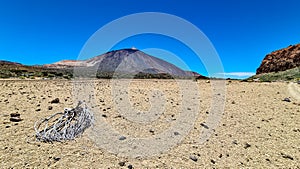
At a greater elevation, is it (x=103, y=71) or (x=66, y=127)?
(x=103, y=71)

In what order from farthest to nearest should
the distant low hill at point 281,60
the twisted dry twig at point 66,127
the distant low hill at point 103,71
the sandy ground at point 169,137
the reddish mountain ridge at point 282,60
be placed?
the reddish mountain ridge at point 282,60 < the distant low hill at point 281,60 < the distant low hill at point 103,71 < the twisted dry twig at point 66,127 < the sandy ground at point 169,137

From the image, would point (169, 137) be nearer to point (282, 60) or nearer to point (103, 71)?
point (282, 60)

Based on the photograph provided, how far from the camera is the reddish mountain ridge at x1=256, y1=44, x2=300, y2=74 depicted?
160ft

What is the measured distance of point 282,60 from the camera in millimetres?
53562

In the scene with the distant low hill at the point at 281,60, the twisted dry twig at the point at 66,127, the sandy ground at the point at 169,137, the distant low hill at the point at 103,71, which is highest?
the distant low hill at the point at 281,60

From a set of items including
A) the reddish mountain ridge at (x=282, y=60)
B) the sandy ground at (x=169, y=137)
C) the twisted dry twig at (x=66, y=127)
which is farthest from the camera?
the reddish mountain ridge at (x=282, y=60)

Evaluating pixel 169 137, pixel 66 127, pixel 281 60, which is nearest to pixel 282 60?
pixel 281 60

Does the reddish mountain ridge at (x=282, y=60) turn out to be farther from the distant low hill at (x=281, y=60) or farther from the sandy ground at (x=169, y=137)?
the sandy ground at (x=169, y=137)

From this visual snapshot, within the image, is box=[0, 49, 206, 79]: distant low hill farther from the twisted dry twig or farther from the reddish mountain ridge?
the reddish mountain ridge

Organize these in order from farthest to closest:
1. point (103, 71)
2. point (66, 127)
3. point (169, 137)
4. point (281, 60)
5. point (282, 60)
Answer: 1. point (103, 71)
2. point (281, 60)
3. point (282, 60)
4. point (169, 137)
5. point (66, 127)

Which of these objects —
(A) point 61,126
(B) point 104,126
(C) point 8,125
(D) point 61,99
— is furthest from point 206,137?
(D) point 61,99

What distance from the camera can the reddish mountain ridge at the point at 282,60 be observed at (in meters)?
48.8

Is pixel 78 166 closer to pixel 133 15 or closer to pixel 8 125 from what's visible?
pixel 8 125

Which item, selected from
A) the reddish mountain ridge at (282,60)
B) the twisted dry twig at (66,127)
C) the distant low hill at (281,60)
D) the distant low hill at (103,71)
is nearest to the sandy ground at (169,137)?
the twisted dry twig at (66,127)
